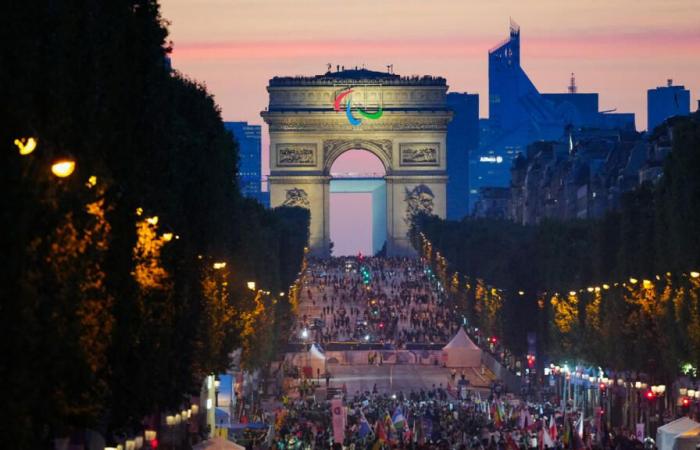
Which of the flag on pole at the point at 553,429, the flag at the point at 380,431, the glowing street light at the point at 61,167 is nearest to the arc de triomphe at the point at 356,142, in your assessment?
the flag on pole at the point at 553,429

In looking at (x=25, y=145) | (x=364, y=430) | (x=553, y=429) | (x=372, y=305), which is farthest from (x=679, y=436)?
(x=372, y=305)

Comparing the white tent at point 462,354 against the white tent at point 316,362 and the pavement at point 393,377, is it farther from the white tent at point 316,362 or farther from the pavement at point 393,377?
the white tent at point 316,362

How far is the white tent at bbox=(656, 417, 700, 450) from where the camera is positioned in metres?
38.3

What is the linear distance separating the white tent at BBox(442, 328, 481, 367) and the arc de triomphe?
84.4 metres

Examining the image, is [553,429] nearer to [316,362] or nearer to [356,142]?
[316,362]

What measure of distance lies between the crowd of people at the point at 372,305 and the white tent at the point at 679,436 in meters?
55.3

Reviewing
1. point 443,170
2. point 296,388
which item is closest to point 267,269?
point 296,388

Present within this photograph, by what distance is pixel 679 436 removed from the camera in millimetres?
38500

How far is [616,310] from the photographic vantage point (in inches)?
2477

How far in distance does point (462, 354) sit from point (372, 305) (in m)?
27.5

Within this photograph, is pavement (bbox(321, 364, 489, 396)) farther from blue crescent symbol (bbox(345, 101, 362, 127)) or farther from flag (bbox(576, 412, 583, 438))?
blue crescent symbol (bbox(345, 101, 362, 127))

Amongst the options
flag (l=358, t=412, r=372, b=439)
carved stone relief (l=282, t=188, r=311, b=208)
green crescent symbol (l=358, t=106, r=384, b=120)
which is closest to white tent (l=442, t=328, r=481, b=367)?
flag (l=358, t=412, r=372, b=439)

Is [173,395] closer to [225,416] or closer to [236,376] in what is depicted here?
[225,416]

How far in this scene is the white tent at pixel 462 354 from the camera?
283 feet
